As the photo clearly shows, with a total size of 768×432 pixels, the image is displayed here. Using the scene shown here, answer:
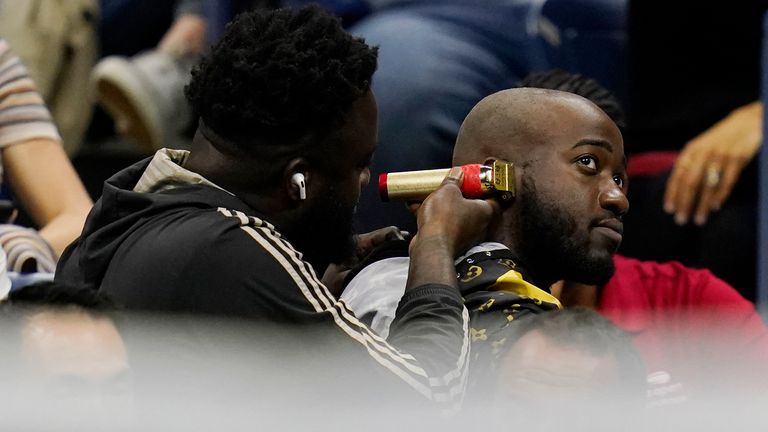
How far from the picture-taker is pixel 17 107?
3418mm

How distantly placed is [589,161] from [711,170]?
1.29m

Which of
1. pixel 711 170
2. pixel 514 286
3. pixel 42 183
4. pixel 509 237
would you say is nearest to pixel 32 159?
pixel 42 183

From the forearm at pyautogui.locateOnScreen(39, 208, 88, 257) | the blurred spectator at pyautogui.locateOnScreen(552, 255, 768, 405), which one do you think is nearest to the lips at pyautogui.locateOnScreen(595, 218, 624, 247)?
the blurred spectator at pyautogui.locateOnScreen(552, 255, 768, 405)

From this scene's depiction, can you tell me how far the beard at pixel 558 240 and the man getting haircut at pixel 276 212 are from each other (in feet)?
0.31

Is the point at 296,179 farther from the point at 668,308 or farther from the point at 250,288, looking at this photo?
the point at 668,308

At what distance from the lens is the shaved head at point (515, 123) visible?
2.65 meters

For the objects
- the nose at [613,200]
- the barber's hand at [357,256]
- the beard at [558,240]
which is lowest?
the barber's hand at [357,256]

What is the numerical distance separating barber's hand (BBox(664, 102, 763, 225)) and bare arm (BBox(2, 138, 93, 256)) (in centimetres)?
145

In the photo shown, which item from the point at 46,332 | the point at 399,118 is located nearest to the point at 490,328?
the point at 46,332

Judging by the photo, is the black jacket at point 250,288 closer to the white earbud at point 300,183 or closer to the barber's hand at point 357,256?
the white earbud at point 300,183

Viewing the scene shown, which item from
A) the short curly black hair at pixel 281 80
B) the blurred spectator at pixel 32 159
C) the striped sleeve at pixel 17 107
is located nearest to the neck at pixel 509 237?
the short curly black hair at pixel 281 80

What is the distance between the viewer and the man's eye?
2625 millimetres

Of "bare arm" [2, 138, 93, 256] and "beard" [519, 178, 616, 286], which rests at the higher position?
"beard" [519, 178, 616, 286]

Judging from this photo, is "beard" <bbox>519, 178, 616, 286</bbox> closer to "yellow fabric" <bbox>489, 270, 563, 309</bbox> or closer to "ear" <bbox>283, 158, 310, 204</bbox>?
"yellow fabric" <bbox>489, 270, 563, 309</bbox>
